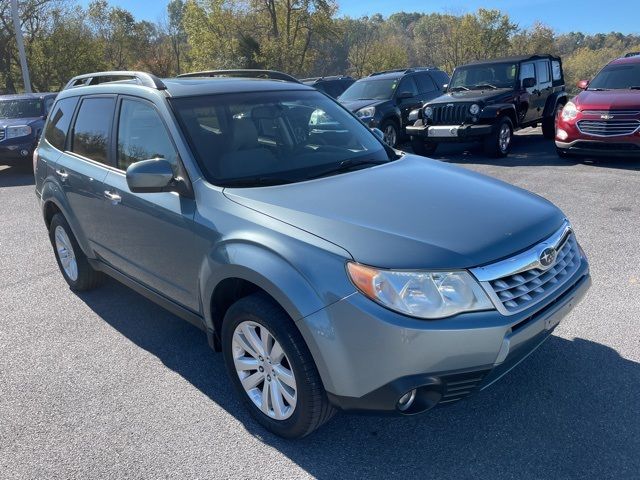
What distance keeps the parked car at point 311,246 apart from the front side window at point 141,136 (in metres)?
0.01

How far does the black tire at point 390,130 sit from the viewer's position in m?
11.8

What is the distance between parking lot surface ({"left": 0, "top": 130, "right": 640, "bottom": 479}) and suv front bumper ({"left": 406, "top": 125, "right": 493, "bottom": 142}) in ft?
19.1

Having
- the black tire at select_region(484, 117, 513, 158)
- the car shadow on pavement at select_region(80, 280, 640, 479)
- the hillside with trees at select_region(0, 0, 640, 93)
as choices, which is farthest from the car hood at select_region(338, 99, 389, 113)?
the hillside with trees at select_region(0, 0, 640, 93)

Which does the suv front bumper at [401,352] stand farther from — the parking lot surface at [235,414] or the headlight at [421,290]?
the parking lot surface at [235,414]

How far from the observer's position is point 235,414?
3.12 metres

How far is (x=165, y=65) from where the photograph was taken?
39.9 metres

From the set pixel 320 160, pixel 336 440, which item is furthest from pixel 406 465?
pixel 320 160

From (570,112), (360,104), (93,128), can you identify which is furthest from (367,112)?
(93,128)

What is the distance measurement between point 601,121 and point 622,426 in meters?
7.20

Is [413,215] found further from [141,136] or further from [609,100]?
[609,100]

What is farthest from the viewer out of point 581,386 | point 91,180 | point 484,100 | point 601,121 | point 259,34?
point 259,34

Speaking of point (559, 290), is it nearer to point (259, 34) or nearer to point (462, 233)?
point (462, 233)

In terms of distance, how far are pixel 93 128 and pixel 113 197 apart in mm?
787

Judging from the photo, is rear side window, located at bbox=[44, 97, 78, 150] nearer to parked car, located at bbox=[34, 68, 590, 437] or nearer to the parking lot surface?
parked car, located at bbox=[34, 68, 590, 437]
